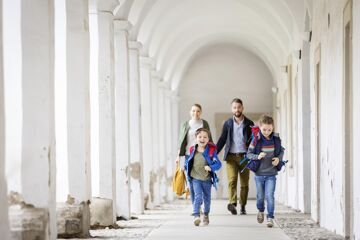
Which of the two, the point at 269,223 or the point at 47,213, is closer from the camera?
the point at 47,213

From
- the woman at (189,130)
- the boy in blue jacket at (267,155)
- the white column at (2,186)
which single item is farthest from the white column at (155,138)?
the white column at (2,186)

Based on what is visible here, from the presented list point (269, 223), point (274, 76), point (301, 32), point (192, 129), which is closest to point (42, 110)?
point (269, 223)

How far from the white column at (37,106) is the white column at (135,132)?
8.13 meters

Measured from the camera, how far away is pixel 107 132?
43.7 feet

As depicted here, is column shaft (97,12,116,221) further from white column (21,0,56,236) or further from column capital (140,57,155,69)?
column capital (140,57,155,69)

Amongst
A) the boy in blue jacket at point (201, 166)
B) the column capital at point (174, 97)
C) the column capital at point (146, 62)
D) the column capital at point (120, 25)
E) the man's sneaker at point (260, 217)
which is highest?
the column capital at point (120, 25)

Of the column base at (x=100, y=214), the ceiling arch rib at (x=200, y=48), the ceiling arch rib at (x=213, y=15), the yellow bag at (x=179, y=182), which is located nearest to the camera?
the column base at (x=100, y=214)

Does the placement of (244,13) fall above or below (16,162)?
above

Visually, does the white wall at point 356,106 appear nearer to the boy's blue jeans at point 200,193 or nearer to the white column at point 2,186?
the boy's blue jeans at point 200,193

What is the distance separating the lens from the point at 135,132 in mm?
17469

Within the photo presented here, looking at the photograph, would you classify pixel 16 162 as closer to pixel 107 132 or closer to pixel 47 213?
pixel 47 213

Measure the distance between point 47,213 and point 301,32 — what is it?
29.8ft

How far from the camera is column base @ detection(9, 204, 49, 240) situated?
28.5ft

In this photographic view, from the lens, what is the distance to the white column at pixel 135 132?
17.4 metres
